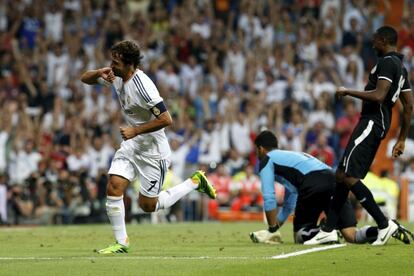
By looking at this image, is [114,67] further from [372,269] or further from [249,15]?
[249,15]

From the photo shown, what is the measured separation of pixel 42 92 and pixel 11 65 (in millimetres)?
1404

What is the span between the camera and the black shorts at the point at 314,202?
13922 millimetres

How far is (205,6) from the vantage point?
99.1 feet

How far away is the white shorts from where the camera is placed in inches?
500

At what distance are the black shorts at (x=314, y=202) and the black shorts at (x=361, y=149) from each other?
858 millimetres

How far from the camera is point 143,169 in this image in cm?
1297

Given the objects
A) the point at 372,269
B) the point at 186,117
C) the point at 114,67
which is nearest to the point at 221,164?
the point at 186,117

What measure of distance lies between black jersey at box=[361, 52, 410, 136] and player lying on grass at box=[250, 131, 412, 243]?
1.16 metres

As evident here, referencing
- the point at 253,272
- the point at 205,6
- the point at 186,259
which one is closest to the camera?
the point at 253,272

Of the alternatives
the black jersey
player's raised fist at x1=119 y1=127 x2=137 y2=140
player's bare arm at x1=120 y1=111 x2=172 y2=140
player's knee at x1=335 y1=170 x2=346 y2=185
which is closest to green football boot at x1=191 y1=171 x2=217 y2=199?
player's knee at x1=335 y1=170 x2=346 y2=185

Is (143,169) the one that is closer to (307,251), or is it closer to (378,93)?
(307,251)

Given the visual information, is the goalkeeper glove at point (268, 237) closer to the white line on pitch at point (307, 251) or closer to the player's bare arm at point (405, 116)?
the white line on pitch at point (307, 251)

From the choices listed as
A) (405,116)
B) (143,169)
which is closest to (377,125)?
(405,116)

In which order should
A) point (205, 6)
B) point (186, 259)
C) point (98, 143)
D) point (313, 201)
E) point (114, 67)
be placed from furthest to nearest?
point (205, 6), point (98, 143), point (313, 201), point (114, 67), point (186, 259)
